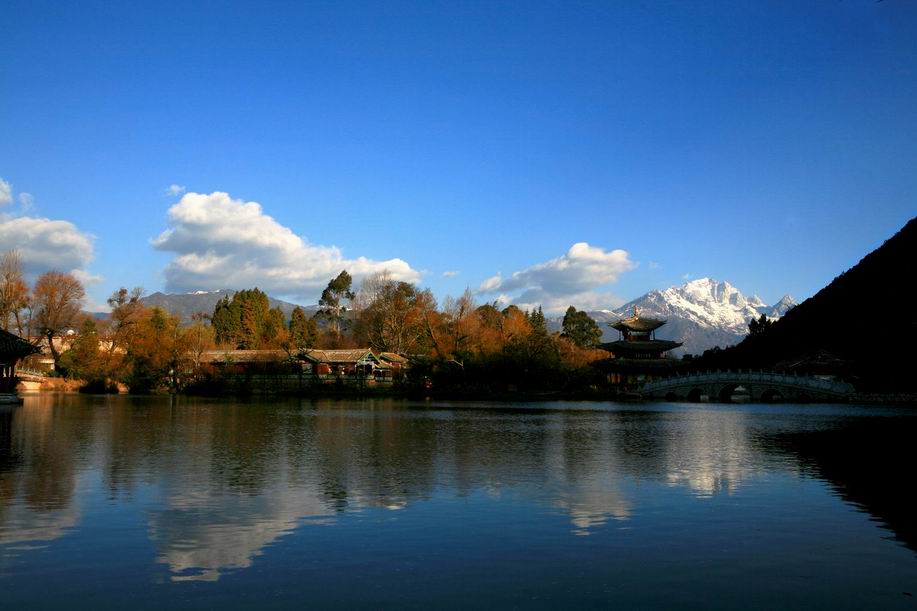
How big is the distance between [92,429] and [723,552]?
2810 cm

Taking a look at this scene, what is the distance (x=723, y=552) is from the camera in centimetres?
1049

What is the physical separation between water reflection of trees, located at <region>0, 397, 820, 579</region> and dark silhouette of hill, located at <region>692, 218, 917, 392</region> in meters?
46.1

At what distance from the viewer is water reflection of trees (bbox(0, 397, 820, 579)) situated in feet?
40.7

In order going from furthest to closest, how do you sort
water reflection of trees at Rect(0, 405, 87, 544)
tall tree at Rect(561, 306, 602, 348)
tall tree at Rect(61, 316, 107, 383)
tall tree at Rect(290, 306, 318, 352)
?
tall tree at Rect(561, 306, 602, 348), tall tree at Rect(290, 306, 318, 352), tall tree at Rect(61, 316, 107, 383), water reflection of trees at Rect(0, 405, 87, 544)

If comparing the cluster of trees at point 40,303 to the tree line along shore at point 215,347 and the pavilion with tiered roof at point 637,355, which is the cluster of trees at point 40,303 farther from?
the pavilion with tiered roof at point 637,355

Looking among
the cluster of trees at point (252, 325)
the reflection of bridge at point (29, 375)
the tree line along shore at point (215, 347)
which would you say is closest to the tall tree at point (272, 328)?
the cluster of trees at point (252, 325)

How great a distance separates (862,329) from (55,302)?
3442 inches

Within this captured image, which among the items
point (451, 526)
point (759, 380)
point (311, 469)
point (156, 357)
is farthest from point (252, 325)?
point (451, 526)

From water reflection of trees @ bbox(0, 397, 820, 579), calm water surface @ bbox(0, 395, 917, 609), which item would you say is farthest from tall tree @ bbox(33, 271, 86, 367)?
calm water surface @ bbox(0, 395, 917, 609)

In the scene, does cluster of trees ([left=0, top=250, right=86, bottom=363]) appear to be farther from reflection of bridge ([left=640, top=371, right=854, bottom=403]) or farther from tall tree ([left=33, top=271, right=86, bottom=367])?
reflection of bridge ([left=640, top=371, right=854, bottom=403])

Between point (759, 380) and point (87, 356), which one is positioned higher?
point (87, 356)

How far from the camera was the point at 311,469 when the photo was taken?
19.0 metres

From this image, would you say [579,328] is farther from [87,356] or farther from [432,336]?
[87,356]

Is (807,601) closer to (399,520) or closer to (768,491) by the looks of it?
(399,520)
